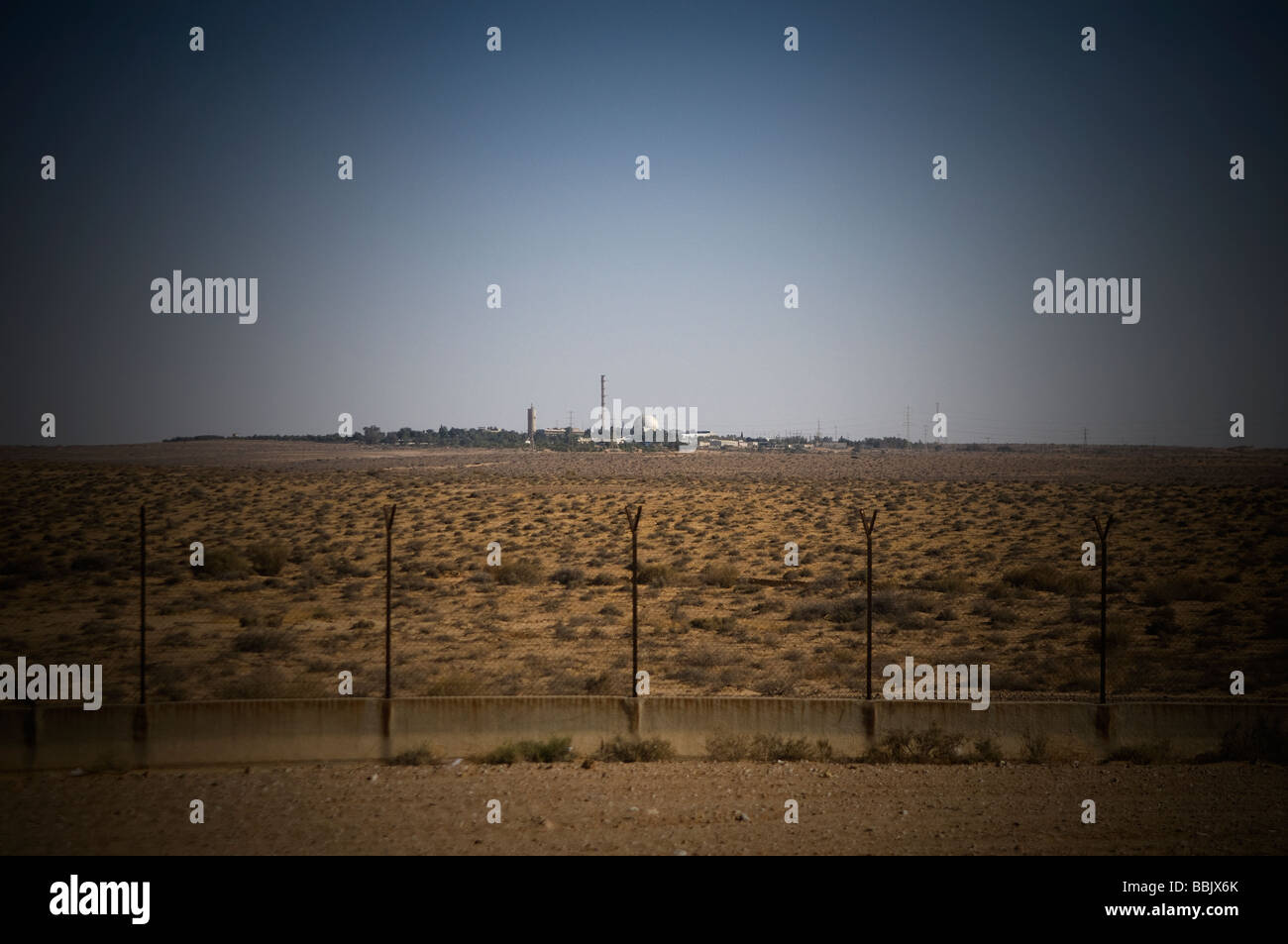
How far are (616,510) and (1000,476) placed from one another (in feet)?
169

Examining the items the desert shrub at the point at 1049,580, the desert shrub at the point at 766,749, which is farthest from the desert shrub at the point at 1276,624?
the desert shrub at the point at 766,749

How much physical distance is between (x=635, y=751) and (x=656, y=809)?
1570mm

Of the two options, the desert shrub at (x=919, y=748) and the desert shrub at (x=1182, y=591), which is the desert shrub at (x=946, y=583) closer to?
the desert shrub at (x=1182, y=591)

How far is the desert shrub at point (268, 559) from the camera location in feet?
102

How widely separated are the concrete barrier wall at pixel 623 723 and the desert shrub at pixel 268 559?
66.8 feet

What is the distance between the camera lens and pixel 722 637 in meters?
21.5

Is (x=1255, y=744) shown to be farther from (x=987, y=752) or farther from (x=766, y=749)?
(x=766, y=749)

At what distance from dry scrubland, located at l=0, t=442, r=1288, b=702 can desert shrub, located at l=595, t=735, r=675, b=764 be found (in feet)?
12.6

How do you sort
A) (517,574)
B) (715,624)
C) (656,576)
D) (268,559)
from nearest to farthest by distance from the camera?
(715,624) → (656,576) → (517,574) → (268,559)

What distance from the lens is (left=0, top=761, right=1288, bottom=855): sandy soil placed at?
30.6 ft

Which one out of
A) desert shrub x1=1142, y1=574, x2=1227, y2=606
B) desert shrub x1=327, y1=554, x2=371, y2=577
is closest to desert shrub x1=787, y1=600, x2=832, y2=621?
desert shrub x1=1142, y1=574, x2=1227, y2=606

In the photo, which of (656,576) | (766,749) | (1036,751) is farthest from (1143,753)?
(656,576)

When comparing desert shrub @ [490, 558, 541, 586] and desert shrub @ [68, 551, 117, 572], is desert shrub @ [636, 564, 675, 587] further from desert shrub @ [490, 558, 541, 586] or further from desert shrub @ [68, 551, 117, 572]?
desert shrub @ [68, 551, 117, 572]

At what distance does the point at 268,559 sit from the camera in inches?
1232
